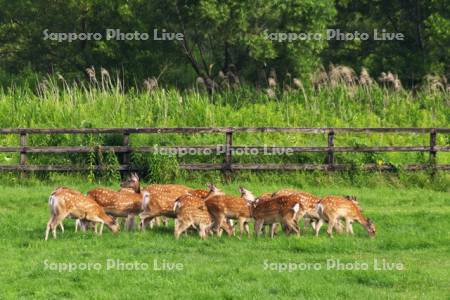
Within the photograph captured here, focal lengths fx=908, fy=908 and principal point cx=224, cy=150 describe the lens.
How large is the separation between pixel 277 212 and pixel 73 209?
3.80 m

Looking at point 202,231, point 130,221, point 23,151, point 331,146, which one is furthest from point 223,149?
point 202,231

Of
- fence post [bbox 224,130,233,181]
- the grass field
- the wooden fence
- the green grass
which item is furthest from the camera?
the green grass

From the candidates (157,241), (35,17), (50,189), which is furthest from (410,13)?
(157,241)

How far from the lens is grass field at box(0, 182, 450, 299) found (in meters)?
13.1

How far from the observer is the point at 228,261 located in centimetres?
1502

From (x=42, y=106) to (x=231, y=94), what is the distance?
251 inches

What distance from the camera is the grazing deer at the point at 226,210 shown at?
17422 mm

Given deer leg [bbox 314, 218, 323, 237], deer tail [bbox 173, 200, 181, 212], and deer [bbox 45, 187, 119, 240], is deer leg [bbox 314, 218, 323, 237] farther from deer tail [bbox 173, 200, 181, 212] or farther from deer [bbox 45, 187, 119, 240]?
deer [bbox 45, 187, 119, 240]

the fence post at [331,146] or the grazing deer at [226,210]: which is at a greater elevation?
the fence post at [331,146]

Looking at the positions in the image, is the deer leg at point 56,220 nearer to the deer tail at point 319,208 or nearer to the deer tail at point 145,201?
the deer tail at point 145,201

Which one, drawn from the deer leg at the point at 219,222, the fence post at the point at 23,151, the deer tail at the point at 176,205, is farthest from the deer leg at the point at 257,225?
the fence post at the point at 23,151

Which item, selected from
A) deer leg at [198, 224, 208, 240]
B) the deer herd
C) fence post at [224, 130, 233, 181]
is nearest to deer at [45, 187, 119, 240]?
the deer herd

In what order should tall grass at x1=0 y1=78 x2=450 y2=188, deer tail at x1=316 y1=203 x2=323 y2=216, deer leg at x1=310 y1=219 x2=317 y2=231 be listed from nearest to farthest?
deer tail at x1=316 y1=203 x2=323 y2=216, deer leg at x1=310 y1=219 x2=317 y2=231, tall grass at x1=0 y1=78 x2=450 y2=188

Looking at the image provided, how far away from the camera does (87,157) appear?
24.6 meters
